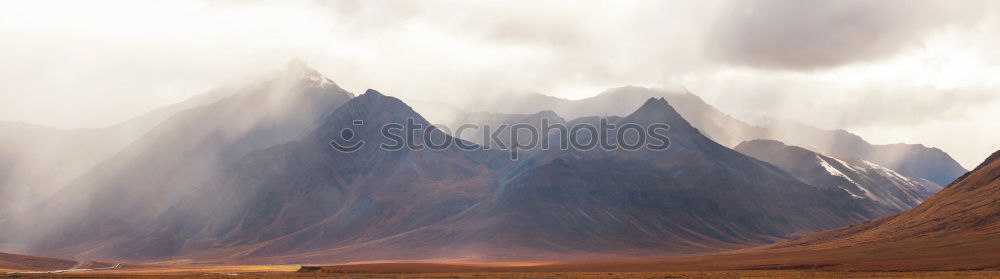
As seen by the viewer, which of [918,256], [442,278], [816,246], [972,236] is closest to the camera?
[442,278]

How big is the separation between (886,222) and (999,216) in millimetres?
44527

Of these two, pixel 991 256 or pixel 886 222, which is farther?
pixel 886 222

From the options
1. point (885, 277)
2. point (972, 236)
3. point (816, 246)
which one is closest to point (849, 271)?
point (885, 277)

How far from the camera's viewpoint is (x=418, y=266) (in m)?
168

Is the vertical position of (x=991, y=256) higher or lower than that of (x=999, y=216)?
lower

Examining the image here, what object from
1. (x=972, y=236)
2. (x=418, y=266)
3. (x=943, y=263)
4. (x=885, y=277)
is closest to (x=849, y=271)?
(x=943, y=263)

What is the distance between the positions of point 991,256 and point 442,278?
71.1m

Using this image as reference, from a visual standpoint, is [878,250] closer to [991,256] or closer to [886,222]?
[991,256]

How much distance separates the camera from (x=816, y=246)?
18088 cm

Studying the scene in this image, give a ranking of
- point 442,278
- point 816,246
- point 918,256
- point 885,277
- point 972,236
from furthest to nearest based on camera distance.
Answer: point 816,246, point 972,236, point 918,256, point 442,278, point 885,277

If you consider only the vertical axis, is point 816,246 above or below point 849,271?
above

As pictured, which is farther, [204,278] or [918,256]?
[918,256]

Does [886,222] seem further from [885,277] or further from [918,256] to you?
[885,277]

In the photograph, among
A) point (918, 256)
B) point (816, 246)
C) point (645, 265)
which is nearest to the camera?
point (918, 256)
